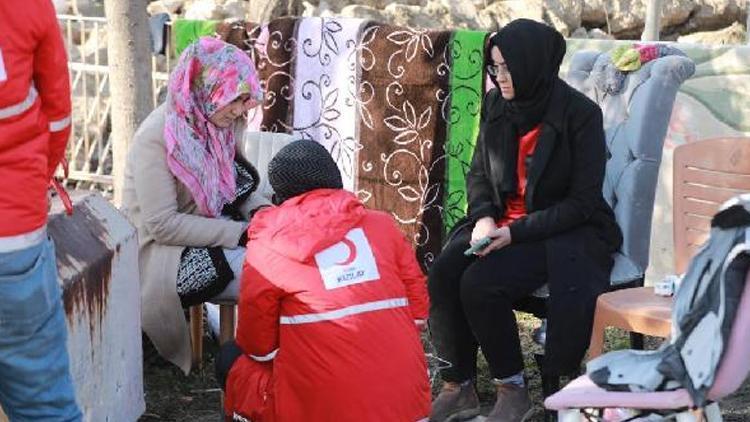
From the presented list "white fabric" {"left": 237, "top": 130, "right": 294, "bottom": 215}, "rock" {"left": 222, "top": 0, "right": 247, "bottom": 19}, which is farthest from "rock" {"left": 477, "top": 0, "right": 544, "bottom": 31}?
"white fabric" {"left": 237, "top": 130, "right": 294, "bottom": 215}

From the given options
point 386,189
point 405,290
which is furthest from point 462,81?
point 405,290

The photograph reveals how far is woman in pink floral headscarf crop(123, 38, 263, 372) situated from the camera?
4543mm

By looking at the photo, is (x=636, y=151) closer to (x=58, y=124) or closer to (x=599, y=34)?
(x=58, y=124)

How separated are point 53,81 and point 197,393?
2.12 m

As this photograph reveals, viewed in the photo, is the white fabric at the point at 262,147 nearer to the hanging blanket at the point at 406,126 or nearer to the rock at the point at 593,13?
the hanging blanket at the point at 406,126

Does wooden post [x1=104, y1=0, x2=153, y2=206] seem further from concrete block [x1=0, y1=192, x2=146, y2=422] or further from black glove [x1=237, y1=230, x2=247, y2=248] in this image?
concrete block [x1=0, y1=192, x2=146, y2=422]

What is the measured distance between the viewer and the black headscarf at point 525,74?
4387 millimetres

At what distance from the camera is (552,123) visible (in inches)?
173

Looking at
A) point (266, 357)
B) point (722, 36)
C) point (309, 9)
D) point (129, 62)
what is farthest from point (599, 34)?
point (266, 357)

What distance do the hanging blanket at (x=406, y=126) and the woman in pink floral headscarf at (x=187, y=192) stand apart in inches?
50.2

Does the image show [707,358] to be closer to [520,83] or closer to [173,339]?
[520,83]

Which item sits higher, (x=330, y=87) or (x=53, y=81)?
(x=53, y=81)

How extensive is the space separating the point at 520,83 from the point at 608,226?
62 centimetres

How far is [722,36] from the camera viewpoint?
13.6 m
